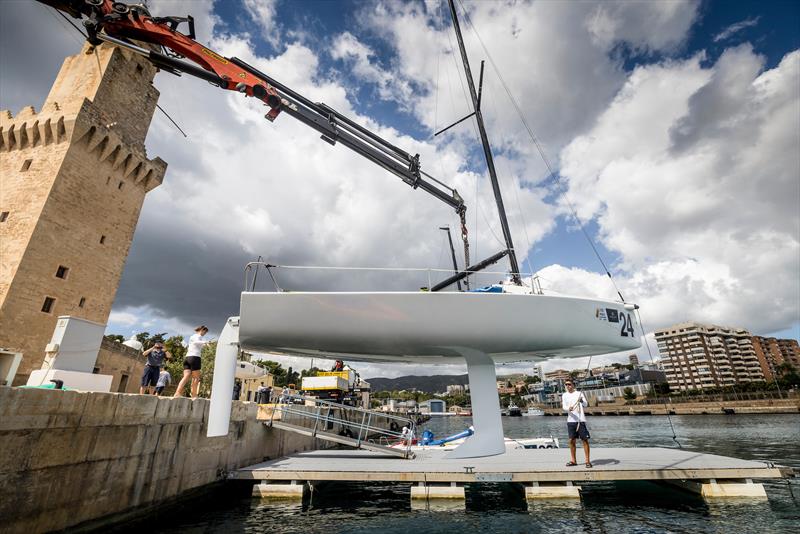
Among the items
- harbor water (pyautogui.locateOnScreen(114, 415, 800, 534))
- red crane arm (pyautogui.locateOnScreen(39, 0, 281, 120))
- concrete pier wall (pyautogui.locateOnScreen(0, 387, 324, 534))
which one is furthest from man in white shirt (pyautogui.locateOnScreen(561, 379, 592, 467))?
red crane arm (pyautogui.locateOnScreen(39, 0, 281, 120))

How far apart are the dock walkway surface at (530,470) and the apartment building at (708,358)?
97.5 metres

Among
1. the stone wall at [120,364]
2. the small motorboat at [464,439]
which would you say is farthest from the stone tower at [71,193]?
the small motorboat at [464,439]

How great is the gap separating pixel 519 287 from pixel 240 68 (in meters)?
8.49

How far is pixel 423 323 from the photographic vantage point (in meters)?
5.86

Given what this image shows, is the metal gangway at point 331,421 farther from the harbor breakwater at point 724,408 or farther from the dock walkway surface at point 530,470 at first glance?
the harbor breakwater at point 724,408

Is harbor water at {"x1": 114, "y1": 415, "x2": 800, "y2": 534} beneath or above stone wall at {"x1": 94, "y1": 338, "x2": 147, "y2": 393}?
beneath

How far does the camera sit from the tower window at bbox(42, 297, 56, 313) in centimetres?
1252

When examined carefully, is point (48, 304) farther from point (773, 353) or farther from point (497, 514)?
point (773, 353)

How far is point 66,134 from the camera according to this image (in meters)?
13.8

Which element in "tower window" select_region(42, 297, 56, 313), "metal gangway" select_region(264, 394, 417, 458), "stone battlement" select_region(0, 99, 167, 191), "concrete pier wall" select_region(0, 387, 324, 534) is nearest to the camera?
"concrete pier wall" select_region(0, 387, 324, 534)

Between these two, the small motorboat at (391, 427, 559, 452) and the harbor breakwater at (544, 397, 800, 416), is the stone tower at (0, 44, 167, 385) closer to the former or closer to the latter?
the small motorboat at (391, 427, 559, 452)

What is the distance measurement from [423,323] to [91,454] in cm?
457

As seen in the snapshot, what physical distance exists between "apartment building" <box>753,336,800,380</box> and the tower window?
12371 cm

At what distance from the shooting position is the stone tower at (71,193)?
477 inches
